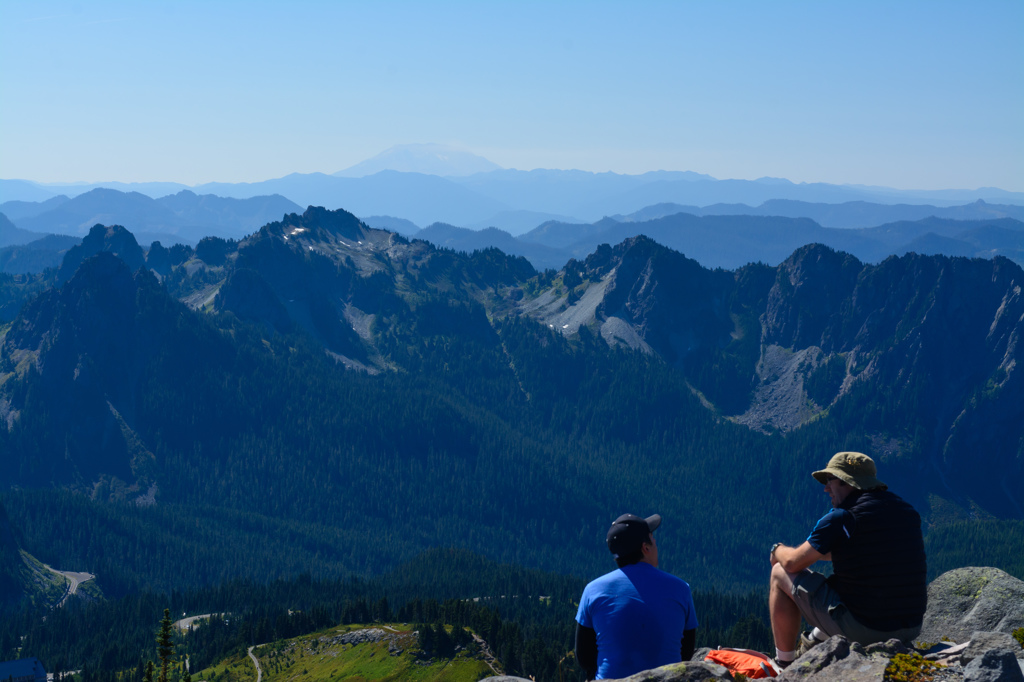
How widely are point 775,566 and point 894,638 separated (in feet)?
10.9

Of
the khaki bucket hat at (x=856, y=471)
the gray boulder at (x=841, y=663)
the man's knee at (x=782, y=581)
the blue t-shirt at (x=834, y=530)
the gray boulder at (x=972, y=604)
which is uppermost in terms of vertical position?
the khaki bucket hat at (x=856, y=471)

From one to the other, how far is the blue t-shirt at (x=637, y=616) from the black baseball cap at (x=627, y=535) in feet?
1.52

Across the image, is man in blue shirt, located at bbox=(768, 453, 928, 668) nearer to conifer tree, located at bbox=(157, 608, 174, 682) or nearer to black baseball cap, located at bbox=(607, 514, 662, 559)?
black baseball cap, located at bbox=(607, 514, 662, 559)

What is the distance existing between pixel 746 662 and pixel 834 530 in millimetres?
3747

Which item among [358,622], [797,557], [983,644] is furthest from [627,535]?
[358,622]

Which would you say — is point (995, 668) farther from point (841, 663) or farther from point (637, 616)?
point (637, 616)

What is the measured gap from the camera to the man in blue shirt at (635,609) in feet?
65.2

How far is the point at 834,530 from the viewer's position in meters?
20.8

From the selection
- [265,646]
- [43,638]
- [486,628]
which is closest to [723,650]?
[486,628]

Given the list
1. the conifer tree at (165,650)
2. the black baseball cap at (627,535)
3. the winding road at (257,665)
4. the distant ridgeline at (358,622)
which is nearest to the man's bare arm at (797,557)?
the black baseball cap at (627,535)

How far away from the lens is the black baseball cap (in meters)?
19.9

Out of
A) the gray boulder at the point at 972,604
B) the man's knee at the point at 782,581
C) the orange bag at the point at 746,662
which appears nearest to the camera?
the orange bag at the point at 746,662

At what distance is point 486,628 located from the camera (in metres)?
138

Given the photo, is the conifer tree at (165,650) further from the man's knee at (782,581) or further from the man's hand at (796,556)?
the man's hand at (796,556)
